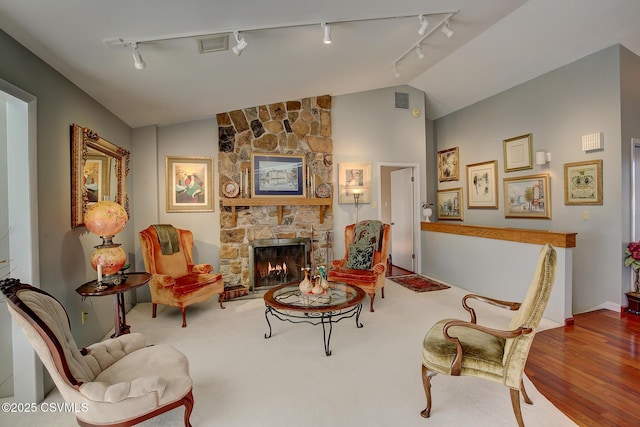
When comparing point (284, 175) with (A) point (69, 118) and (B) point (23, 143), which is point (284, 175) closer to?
(A) point (69, 118)

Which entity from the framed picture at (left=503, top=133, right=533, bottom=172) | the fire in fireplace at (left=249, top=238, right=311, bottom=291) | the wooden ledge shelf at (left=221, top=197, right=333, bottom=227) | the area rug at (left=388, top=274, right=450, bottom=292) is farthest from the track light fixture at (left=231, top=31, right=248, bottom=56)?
the framed picture at (left=503, top=133, right=533, bottom=172)

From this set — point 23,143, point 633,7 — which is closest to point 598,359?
point 633,7

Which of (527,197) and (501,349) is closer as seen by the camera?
(501,349)

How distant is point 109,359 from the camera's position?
188 cm

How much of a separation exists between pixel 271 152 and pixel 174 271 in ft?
7.45

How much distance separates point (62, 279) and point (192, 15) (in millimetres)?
2306

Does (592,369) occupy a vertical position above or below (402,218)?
below

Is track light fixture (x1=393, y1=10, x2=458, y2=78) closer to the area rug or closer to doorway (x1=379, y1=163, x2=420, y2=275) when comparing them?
doorway (x1=379, y1=163, x2=420, y2=275)

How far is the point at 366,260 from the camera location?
13.5 ft

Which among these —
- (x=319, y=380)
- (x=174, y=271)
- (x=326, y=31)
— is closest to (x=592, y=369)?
(x=319, y=380)

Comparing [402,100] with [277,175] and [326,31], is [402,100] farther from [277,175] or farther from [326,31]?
[326,31]

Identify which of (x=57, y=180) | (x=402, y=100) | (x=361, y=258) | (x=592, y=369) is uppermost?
(x=402, y=100)

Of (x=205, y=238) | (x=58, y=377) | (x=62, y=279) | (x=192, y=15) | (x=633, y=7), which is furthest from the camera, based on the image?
(x=205, y=238)

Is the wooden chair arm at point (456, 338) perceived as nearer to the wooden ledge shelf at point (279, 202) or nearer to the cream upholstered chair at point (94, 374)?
the cream upholstered chair at point (94, 374)
